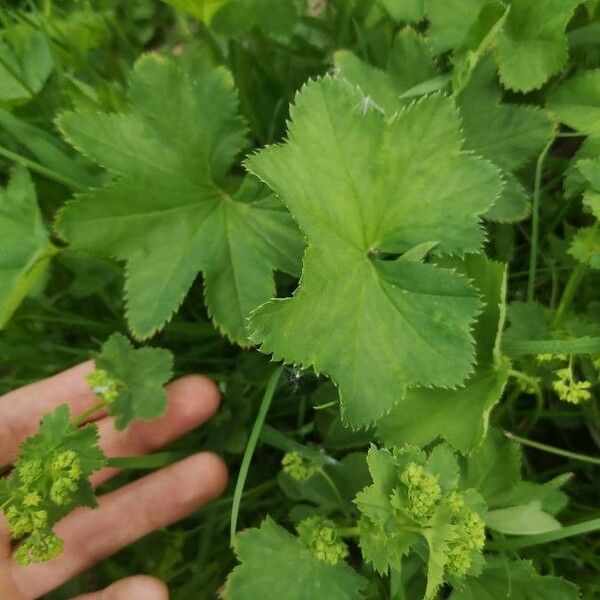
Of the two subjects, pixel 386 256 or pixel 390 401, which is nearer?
pixel 390 401

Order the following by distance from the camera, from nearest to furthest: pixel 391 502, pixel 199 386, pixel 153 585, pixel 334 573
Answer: pixel 391 502
pixel 334 573
pixel 153 585
pixel 199 386

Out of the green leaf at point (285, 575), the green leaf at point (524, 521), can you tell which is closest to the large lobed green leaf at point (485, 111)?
the green leaf at point (524, 521)

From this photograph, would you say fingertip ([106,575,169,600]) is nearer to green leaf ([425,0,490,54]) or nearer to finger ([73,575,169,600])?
finger ([73,575,169,600])

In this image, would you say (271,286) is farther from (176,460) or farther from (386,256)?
(176,460)

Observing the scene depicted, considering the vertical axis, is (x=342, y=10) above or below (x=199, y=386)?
above

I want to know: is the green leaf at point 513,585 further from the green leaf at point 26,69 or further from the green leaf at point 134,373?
the green leaf at point 26,69

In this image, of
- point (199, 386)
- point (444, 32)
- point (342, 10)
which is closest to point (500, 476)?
point (199, 386)

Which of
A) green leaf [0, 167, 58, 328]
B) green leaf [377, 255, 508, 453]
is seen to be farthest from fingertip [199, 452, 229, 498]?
green leaf [0, 167, 58, 328]

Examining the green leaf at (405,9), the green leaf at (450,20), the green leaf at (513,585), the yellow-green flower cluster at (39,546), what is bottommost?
the green leaf at (513,585)
